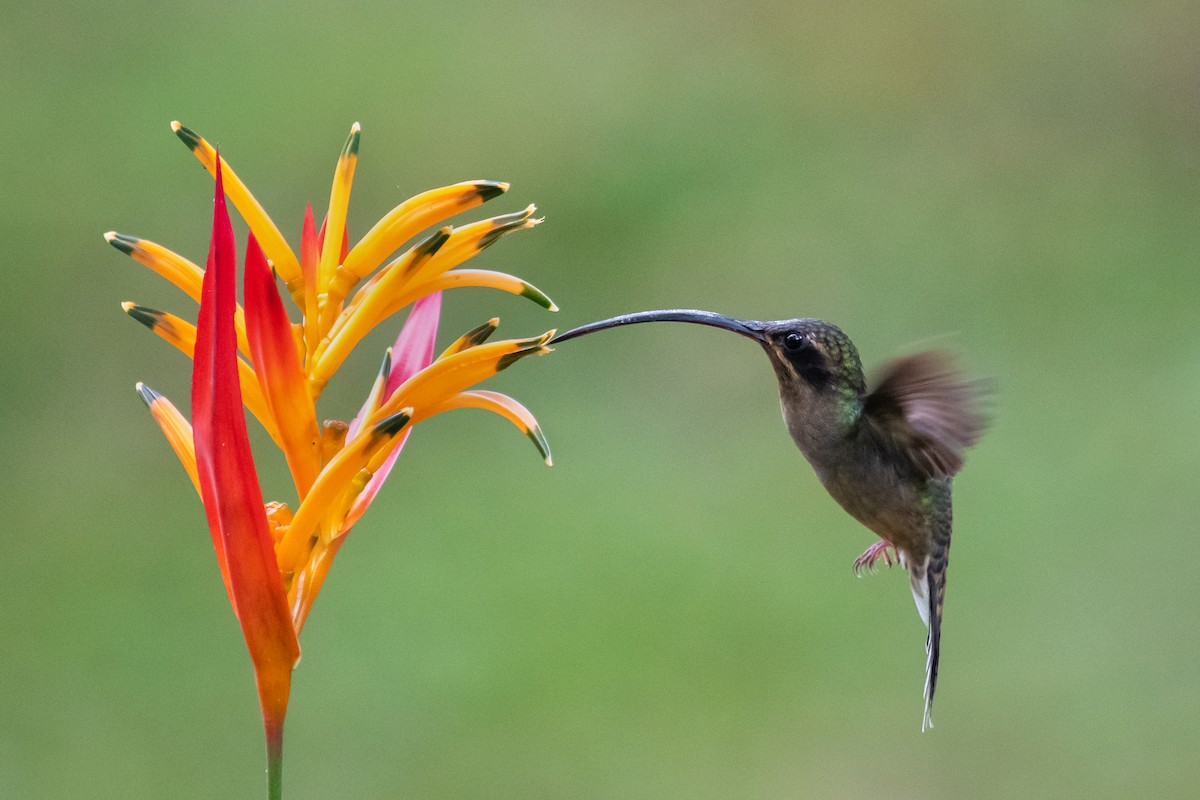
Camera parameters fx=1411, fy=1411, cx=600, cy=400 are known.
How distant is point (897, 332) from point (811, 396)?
2090mm

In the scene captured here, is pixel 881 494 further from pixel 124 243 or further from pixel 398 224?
pixel 124 243

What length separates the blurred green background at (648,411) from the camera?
2.40m

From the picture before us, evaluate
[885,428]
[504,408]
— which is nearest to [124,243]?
[504,408]

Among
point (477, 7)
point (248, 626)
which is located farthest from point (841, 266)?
point (248, 626)

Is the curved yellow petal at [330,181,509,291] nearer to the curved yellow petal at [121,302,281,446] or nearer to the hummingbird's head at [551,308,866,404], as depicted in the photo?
the curved yellow petal at [121,302,281,446]

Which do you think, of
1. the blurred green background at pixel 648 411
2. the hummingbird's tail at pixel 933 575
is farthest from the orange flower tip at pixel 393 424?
Result: the blurred green background at pixel 648 411

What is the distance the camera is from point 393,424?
0.78 m

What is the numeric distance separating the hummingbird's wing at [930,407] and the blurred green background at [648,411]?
1.40 metres

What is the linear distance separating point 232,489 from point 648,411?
2.33 m

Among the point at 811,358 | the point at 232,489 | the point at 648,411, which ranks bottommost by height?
the point at 648,411

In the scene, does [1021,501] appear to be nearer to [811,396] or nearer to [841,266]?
[841,266]

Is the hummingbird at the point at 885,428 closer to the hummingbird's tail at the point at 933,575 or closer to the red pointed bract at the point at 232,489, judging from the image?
the hummingbird's tail at the point at 933,575

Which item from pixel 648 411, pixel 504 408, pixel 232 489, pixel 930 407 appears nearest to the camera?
pixel 232 489

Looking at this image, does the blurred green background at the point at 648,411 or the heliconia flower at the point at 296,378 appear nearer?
the heliconia flower at the point at 296,378
